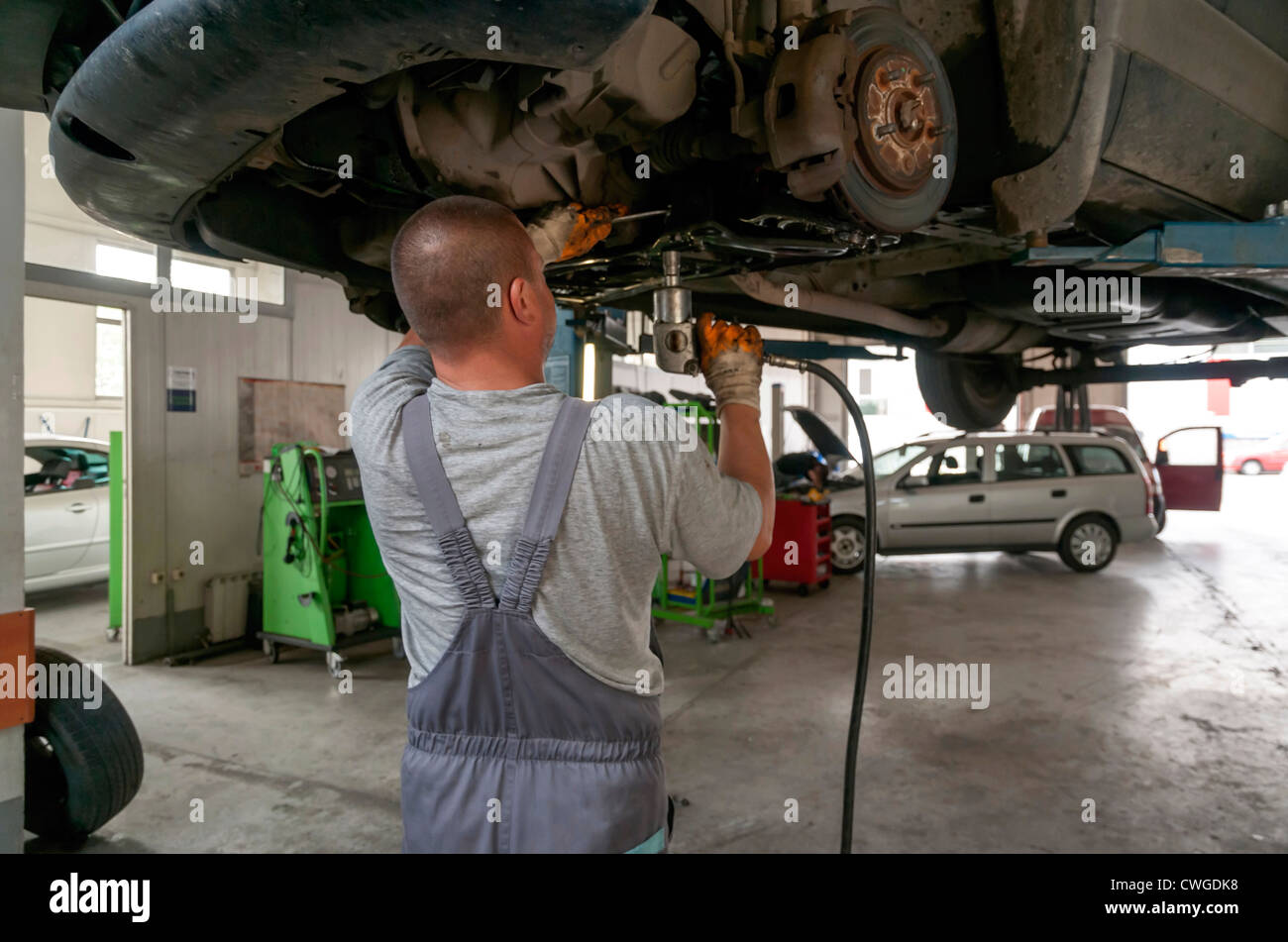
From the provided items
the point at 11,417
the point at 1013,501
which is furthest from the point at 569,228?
the point at 1013,501

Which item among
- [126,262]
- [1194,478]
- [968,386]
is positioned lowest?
[1194,478]

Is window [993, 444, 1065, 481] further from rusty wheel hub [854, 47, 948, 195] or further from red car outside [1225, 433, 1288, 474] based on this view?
red car outside [1225, 433, 1288, 474]

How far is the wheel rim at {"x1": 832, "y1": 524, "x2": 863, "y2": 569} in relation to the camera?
693 cm

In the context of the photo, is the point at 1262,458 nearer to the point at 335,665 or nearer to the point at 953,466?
the point at 953,466

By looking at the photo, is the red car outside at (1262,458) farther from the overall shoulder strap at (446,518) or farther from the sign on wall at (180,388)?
the overall shoulder strap at (446,518)

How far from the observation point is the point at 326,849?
8.01 feet

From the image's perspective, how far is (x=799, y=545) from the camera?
6.16 m

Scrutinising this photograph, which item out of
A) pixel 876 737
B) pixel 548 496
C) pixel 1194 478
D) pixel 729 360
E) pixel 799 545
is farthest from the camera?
pixel 1194 478

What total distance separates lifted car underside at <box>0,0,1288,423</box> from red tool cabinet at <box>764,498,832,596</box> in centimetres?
380

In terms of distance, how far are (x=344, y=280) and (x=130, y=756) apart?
5.28 ft

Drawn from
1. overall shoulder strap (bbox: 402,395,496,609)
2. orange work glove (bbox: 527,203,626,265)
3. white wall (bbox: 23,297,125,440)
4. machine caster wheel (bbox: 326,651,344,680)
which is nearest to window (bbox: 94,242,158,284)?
white wall (bbox: 23,297,125,440)

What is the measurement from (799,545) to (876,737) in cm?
290

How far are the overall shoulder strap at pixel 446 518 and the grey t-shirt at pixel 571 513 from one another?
0.01 meters

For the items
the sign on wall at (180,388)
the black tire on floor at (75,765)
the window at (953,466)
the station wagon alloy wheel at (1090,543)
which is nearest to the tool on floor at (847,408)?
the black tire on floor at (75,765)
